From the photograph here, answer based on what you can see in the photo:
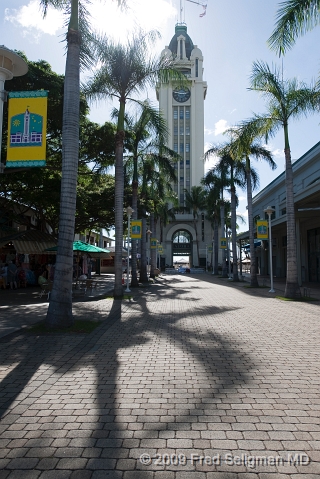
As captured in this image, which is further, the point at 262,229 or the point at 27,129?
the point at 262,229

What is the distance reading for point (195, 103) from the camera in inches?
3145

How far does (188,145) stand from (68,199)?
237ft

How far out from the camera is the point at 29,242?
813 inches

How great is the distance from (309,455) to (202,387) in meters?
1.88

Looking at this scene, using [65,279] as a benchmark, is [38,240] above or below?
above

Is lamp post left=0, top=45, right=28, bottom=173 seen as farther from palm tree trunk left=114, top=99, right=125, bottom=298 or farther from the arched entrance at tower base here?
the arched entrance at tower base

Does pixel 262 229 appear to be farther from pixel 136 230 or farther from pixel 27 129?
pixel 27 129

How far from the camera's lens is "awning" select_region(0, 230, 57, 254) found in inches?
792

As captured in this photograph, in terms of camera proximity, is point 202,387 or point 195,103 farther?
point 195,103

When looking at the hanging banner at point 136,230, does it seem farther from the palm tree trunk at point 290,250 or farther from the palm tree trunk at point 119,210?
the palm tree trunk at point 290,250

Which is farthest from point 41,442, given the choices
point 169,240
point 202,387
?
point 169,240

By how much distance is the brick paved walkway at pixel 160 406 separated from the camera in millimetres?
3080

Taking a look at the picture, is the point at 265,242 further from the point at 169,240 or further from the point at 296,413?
the point at 296,413

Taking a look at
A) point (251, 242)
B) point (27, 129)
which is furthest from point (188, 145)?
point (27, 129)
